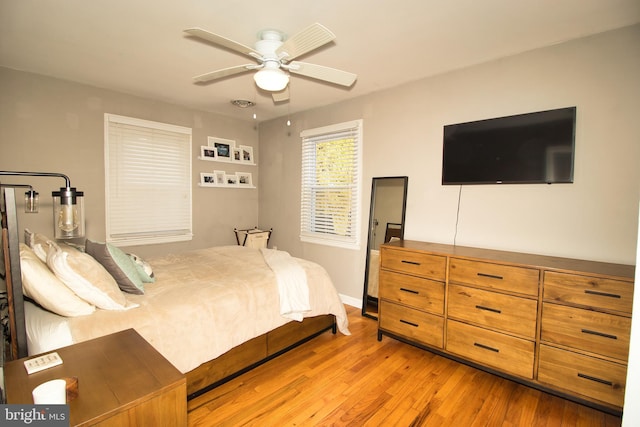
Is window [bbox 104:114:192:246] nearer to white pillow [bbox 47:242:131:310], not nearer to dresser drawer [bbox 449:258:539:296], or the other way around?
white pillow [bbox 47:242:131:310]

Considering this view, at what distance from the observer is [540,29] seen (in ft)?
7.00

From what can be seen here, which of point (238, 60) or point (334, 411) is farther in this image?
point (238, 60)

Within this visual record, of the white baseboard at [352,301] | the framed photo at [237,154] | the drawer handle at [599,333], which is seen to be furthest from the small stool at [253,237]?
the drawer handle at [599,333]

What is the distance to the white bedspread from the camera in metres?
1.69

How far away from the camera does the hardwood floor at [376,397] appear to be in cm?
184

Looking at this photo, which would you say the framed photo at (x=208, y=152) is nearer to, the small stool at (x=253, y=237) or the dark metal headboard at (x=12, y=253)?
the small stool at (x=253, y=237)

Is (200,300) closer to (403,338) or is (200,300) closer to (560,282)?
(403,338)

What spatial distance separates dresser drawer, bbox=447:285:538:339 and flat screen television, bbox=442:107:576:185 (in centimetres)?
96

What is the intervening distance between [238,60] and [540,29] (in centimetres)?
231

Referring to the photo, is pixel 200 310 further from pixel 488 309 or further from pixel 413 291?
pixel 488 309

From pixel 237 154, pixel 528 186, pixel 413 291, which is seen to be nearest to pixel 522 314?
pixel 413 291

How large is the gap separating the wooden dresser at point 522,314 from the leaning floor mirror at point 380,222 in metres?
0.59

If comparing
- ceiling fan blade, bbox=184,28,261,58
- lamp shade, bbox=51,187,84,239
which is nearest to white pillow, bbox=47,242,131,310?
lamp shade, bbox=51,187,84,239

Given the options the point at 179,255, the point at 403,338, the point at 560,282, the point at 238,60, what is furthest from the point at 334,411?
the point at 238,60
